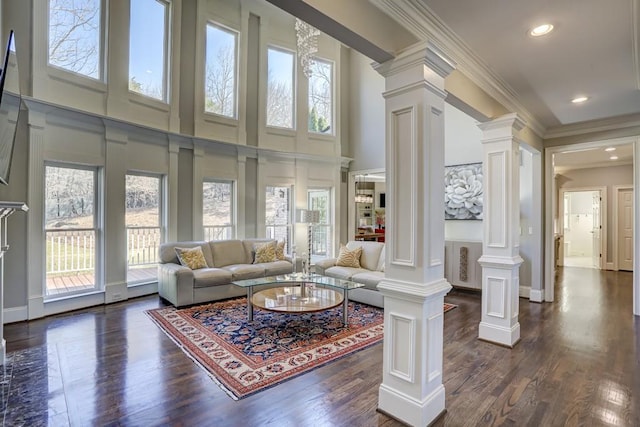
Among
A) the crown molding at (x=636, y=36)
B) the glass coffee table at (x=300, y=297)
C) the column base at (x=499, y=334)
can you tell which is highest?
the crown molding at (x=636, y=36)

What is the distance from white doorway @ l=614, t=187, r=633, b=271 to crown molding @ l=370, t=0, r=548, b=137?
22.3 feet

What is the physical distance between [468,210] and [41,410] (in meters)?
6.17

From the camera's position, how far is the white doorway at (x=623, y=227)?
308 inches

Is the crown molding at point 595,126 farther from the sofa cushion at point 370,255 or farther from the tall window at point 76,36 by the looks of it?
the tall window at point 76,36

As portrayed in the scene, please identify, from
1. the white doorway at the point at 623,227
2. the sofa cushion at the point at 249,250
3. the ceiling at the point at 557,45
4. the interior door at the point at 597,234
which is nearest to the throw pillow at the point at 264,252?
the sofa cushion at the point at 249,250

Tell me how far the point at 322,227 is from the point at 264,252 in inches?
89.4

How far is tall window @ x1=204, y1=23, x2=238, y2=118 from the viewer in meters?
6.12

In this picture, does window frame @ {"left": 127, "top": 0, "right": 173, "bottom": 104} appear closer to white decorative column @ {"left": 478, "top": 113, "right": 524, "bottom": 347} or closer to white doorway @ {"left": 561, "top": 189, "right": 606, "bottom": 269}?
white decorative column @ {"left": 478, "top": 113, "right": 524, "bottom": 347}

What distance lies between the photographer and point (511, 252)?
10.8 feet

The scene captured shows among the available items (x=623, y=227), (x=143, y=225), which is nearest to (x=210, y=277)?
(x=143, y=225)

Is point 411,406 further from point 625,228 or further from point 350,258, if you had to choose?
point 625,228

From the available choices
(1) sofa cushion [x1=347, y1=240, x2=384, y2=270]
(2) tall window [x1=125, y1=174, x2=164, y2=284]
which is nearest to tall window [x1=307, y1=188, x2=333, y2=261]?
(1) sofa cushion [x1=347, y1=240, x2=384, y2=270]

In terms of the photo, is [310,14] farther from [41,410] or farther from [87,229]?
[87,229]

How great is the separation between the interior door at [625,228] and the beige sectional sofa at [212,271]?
826 centimetres
